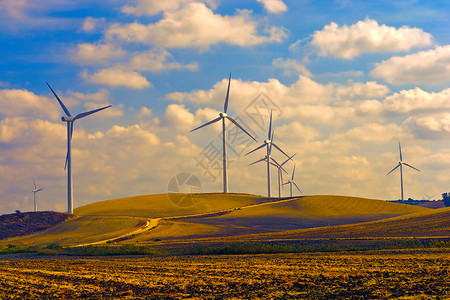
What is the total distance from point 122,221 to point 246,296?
82743 millimetres

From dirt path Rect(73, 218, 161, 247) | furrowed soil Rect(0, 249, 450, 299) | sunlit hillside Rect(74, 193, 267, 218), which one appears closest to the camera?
furrowed soil Rect(0, 249, 450, 299)

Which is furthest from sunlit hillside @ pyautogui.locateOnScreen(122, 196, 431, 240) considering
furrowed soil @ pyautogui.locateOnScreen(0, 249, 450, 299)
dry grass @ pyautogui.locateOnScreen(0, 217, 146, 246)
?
furrowed soil @ pyautogui.locateOnScreen(0, 249, 450, 299)

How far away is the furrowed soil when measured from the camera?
17469 mm

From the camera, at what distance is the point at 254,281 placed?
69.6ft

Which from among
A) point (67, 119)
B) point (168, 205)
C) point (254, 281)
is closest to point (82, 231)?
point (67, 119)

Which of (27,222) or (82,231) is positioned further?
(27,222)

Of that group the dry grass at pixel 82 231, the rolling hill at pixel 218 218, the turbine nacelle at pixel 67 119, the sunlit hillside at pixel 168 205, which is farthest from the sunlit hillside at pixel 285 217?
the turbine nacelle at pixel 67 119

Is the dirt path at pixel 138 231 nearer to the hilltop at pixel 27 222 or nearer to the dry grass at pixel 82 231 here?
the dry grass at pixel 82 231

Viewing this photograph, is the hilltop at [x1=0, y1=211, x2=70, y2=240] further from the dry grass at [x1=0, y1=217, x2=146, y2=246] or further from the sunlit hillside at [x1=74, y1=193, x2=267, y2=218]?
the sunlit hillside at [x1=74, y1=193, x2=267, y2=218]

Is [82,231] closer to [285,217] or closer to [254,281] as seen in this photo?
[285,217]

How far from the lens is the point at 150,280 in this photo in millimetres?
22844

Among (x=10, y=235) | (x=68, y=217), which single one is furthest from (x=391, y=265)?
(x=68, y=217)

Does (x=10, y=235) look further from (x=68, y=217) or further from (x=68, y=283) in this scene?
(x=68, y=283)

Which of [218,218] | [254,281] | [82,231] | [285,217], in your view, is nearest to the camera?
[254,281]
